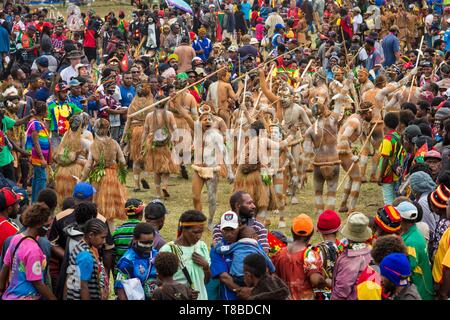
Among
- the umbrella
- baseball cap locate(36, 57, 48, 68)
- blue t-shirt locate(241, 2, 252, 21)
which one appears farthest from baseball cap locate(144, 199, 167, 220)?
blue t-shirt locate(241, 2, 252, 21)

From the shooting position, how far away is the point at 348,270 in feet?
28.0

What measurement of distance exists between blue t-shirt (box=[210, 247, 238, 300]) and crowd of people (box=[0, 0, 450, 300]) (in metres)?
0.03

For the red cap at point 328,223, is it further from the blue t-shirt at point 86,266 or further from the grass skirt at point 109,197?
the grass skirt at point 109,197

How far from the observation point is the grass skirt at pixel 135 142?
714 inches

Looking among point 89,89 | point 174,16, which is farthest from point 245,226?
point 174,16

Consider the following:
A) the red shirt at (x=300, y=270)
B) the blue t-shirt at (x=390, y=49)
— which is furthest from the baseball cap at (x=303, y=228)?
the blue t-shirt at (x=390, y=49)

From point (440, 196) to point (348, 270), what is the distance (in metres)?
1.87

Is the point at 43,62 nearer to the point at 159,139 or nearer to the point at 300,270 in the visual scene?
the point at 159,139

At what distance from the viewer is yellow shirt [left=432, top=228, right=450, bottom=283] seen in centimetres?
881

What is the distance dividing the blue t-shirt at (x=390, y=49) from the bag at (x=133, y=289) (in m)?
18.7

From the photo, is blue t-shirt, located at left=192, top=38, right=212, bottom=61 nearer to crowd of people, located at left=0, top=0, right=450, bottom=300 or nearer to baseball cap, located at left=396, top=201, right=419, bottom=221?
crowd of people, located at left=0, top=0, right=450, bottom=300

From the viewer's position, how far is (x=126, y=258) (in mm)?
9102

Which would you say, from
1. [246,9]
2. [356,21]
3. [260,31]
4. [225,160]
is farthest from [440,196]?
[246,9]
